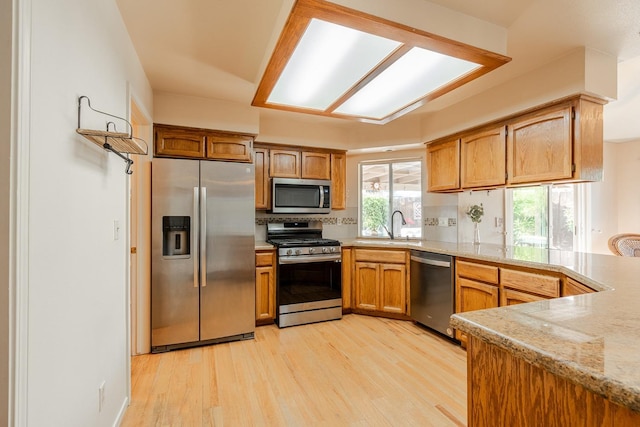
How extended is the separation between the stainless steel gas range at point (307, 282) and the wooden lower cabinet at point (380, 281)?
268 mm

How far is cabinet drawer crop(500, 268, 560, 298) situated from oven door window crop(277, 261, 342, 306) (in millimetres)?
1706

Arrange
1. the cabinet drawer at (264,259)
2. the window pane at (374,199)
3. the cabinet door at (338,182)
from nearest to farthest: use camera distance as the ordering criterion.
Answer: the cabinet drawer at (264,259), the cabinet door at (338,182), the window pane at (374,199)

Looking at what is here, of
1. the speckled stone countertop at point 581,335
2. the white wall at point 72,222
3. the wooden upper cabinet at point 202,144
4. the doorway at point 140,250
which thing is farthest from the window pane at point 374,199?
the white wall at point 72,222

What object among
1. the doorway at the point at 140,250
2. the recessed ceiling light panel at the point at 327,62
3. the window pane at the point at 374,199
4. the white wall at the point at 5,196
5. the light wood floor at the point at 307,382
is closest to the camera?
the white wall at the point at 5,196

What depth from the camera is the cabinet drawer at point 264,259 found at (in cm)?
321

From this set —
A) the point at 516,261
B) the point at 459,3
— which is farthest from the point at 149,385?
the point at 459,3

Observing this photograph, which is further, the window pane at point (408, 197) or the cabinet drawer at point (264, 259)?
the window pane at point (408, 197)

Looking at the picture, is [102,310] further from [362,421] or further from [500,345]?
[500,345]

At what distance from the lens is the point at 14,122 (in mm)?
816

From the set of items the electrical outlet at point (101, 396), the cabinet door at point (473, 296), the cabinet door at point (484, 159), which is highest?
the cabinet door at point (484, 159)

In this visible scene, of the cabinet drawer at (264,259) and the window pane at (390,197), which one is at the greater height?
the window pane at (390,197)

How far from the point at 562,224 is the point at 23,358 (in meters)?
5.56

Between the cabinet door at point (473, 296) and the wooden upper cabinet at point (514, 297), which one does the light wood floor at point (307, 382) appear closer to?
the cabinet door at point (473, 296)

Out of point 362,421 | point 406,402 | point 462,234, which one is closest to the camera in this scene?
point 362,421
